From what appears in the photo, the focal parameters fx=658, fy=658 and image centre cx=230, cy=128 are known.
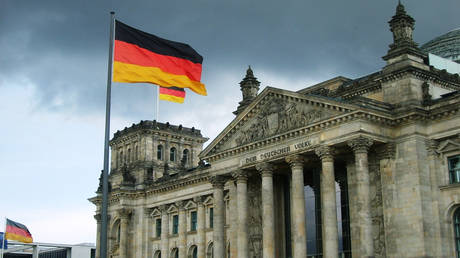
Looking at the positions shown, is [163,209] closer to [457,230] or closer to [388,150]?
[388,150]

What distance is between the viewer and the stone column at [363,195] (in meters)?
→ 39.2

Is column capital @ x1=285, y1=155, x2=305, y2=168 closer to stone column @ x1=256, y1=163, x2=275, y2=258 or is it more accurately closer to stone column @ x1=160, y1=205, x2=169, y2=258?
stone column @ x1=256, y1=163, x2=275, y2=258

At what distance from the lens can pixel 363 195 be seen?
39969 mm

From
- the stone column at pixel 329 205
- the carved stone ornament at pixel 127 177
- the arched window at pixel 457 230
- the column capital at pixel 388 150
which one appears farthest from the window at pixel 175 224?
the arched window at pixel 457 230

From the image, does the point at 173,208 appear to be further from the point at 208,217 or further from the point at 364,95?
Result: the point at 364,95

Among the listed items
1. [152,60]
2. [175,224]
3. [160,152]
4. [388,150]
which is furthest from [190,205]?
[152,60]

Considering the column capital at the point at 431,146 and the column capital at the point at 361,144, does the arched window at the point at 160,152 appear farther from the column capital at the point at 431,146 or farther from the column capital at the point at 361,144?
→ the column capital at the point at 431,146

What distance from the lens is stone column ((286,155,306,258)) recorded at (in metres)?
42.9

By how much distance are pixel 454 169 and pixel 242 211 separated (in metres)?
15.6

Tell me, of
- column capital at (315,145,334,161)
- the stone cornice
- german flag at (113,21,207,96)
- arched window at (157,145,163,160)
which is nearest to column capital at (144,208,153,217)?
arched window at (157,145,163,160)

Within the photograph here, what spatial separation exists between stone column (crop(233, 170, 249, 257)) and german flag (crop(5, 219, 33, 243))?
113 feet

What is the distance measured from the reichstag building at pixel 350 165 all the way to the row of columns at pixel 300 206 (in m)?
0.07

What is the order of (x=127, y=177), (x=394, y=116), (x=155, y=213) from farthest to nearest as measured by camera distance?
(x=127, y=177) < (x=155, y=213) < (x=394, y=116)

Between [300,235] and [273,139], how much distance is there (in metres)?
7.16
